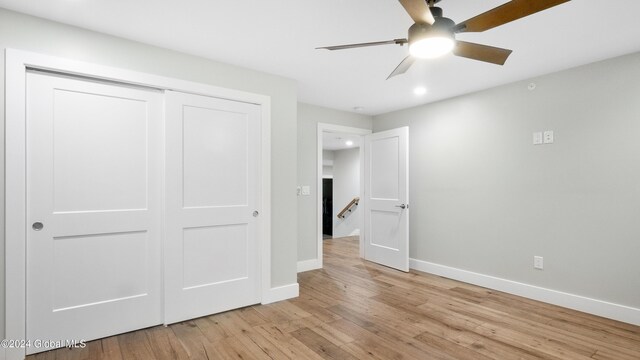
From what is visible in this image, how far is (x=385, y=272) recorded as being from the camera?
173 inches

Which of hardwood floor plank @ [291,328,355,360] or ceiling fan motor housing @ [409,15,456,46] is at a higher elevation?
ceiling fan motor housing @ [409,15,456,46]

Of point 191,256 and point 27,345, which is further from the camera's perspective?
point 191,256

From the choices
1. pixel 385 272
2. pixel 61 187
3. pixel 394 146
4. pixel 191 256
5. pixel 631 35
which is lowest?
pixel 385 272

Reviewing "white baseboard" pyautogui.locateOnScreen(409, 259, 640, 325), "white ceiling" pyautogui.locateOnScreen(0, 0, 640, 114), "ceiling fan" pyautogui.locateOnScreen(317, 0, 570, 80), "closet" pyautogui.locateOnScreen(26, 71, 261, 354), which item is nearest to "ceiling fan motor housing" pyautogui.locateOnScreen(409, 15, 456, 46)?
→ "ceiling fan" pyautogui.locateOnScreen(317, 0, 570, 80)

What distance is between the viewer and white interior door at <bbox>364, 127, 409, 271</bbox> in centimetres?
441

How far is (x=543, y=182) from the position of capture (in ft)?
10.8

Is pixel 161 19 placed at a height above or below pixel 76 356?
above

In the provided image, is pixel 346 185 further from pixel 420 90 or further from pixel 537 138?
pixel 537 138

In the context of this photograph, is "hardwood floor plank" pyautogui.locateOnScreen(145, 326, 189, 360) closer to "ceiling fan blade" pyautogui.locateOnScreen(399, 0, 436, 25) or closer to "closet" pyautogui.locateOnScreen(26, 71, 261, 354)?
"closet" pyautogui.locateOnScreen(26, 71, 261, 354)

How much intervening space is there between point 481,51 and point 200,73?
89.2 inches

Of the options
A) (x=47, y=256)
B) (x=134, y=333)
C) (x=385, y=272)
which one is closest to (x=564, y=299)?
(x=385, y=272)

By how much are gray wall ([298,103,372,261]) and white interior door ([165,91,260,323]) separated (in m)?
1.32

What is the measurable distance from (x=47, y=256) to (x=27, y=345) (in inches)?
23.5

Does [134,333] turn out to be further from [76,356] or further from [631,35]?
[631,35]
